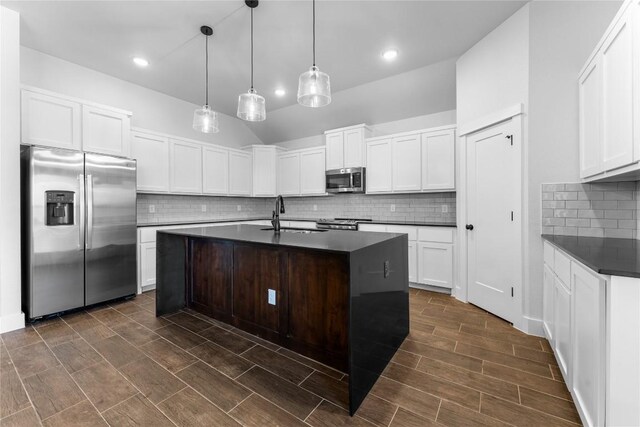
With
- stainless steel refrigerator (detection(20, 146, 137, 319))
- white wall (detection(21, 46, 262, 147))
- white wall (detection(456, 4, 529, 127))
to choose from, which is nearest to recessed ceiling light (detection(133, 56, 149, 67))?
white wall (detection(21, 46, 262, 147))

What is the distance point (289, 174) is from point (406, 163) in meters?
2.49

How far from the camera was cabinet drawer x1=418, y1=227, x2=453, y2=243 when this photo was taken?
365cm

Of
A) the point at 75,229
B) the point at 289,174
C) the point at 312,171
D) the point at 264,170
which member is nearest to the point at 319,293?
the point at 75,229

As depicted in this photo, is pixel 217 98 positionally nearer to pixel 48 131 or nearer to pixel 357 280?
pixel 48 131

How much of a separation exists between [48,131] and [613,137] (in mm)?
5011

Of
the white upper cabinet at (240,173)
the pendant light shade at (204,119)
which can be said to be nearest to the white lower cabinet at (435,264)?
the pendant light shade at (204,119)

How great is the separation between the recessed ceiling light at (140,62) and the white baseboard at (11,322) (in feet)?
10.4

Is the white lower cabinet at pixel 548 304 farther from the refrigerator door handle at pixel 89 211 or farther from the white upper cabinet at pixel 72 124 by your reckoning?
the white upper cabinet at pixel 72 124

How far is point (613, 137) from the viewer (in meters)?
1.73

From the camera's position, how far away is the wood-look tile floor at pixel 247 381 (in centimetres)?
151

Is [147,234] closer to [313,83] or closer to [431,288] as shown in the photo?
[313,83]

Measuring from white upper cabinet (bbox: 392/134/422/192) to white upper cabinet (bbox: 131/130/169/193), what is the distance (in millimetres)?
3609

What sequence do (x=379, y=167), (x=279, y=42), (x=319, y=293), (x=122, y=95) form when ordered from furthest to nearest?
(x=379, y=167)
(x=122, y=95)
(x=279, y=42)
(x=319, y=293)

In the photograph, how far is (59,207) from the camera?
9.47 feet
